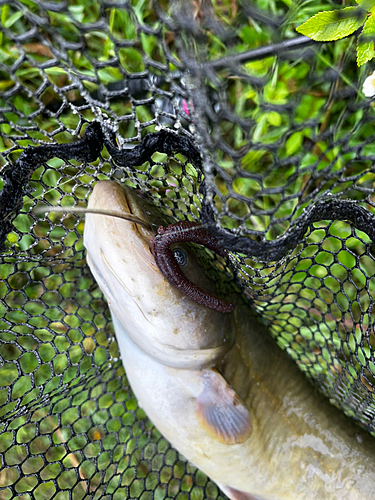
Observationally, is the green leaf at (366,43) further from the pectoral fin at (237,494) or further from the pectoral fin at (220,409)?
the pectoral fin at (237,494)

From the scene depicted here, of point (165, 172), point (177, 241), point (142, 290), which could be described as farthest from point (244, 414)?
point (165, 172)

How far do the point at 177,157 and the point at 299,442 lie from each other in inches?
46.4

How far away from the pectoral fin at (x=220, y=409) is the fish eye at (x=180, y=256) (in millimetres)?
455

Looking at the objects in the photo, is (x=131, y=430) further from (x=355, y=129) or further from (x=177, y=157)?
(x=355, y=129)

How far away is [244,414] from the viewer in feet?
4.66

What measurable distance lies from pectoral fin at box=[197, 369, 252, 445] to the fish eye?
0.46 metres

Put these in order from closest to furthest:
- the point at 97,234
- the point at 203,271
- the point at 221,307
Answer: the point at 97,234
the point at 221,307
the point at 203,271

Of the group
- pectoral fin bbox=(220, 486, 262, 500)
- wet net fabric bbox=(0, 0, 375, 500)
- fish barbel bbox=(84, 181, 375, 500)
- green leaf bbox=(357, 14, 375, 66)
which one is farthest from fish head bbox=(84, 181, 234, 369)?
green leaf bbox=(357, 14, 375, 66)

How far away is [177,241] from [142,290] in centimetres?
19

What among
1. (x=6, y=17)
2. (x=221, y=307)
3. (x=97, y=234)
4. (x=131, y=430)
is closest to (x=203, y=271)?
(x=221, y=307)

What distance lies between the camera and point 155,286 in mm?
1133

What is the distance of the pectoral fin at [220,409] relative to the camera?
1397mm

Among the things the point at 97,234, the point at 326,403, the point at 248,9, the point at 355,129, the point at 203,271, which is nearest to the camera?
the point at 248,9

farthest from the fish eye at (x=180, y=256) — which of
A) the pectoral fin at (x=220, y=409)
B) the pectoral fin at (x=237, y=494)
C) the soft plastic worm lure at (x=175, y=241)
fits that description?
the pectoral fin at (x=237, y=494)
